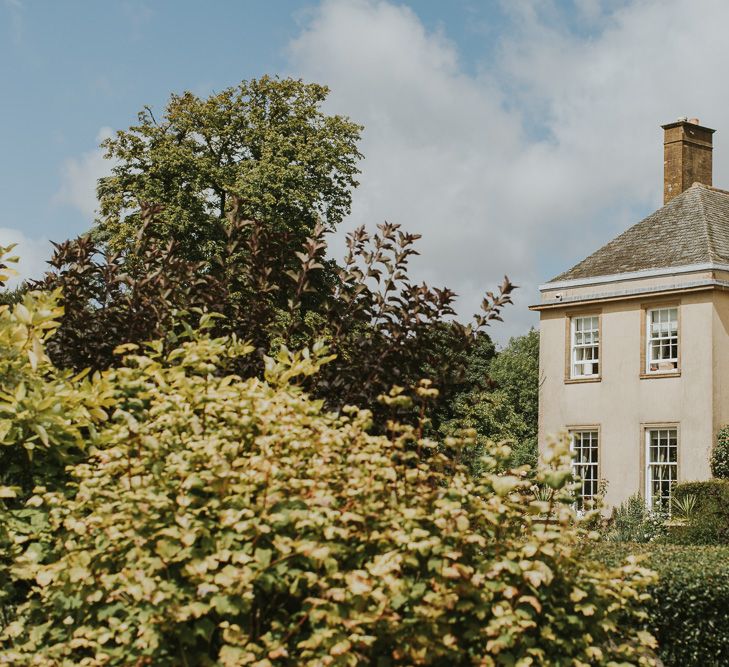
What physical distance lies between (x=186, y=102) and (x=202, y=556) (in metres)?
32.8

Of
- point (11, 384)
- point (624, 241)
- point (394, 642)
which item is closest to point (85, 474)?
point (11, 384)

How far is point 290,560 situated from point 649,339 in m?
22.8

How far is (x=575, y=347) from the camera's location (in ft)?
94.9

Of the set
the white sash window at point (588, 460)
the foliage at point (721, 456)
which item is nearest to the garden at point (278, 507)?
the foliage at point (721, 456)

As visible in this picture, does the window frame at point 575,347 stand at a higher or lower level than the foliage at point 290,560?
higher

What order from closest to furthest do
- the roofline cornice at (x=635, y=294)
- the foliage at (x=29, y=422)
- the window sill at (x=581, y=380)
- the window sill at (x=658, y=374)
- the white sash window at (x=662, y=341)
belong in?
the foliage at (x=29, y=422), the roofline cornice at (x=635, y=294), the window sill at (x=658, y=374), the white sash window at (x=662, y=341), the window sill at (x=581, y=380)

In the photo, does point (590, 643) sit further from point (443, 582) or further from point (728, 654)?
point (728, 654)

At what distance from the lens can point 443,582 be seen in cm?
555

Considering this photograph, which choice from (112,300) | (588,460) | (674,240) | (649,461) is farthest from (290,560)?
(674,240)

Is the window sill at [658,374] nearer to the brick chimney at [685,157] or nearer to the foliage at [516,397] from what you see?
the brick chimney at [685,157]

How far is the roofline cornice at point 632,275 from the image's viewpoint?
26141mm

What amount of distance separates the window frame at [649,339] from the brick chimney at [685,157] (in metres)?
5.45

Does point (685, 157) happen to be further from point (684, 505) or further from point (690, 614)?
point (690, 614)

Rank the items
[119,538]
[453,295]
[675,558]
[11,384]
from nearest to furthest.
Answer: [119,538]
[11,384]
[453,295]
[675,558]
